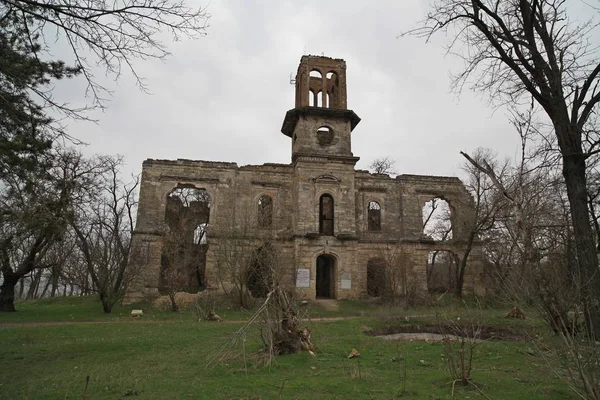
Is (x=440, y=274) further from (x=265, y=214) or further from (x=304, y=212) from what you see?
(x=265, y=214)

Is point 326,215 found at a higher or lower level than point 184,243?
higher

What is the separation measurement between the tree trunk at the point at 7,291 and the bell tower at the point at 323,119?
1687 cm

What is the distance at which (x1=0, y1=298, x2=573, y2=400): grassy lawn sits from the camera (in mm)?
7180

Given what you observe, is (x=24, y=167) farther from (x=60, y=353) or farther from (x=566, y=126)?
(x=566, y=126)

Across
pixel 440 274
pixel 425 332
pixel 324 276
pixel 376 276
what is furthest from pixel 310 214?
pixel 440 274

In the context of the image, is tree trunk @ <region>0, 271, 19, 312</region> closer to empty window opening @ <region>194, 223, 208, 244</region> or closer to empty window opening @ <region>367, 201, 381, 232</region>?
empty window opening @ <region>194, 223, 208, 244</region>

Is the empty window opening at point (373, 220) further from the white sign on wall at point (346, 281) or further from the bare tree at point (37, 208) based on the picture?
the bare tree at point (37, 208)

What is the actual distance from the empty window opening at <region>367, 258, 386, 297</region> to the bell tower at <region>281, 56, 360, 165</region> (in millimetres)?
6863

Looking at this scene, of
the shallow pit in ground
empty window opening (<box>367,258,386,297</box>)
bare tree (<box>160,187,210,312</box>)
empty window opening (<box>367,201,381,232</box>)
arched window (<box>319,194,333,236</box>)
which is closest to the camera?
the shallow pit in ground

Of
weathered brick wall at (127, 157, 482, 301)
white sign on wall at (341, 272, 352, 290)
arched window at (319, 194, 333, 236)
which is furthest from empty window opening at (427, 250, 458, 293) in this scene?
arched window at (319, 194, 333, 236)

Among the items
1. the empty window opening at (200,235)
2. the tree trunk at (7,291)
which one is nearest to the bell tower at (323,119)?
the empty window opening at (200,235)

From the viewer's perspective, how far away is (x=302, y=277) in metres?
25.1

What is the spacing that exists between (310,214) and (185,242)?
25.7ft

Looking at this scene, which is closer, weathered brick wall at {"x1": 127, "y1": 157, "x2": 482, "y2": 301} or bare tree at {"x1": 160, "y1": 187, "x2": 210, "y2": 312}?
bare tree at {"x1": 160, "y1": 187, "x2": 210, "y2": 312}
